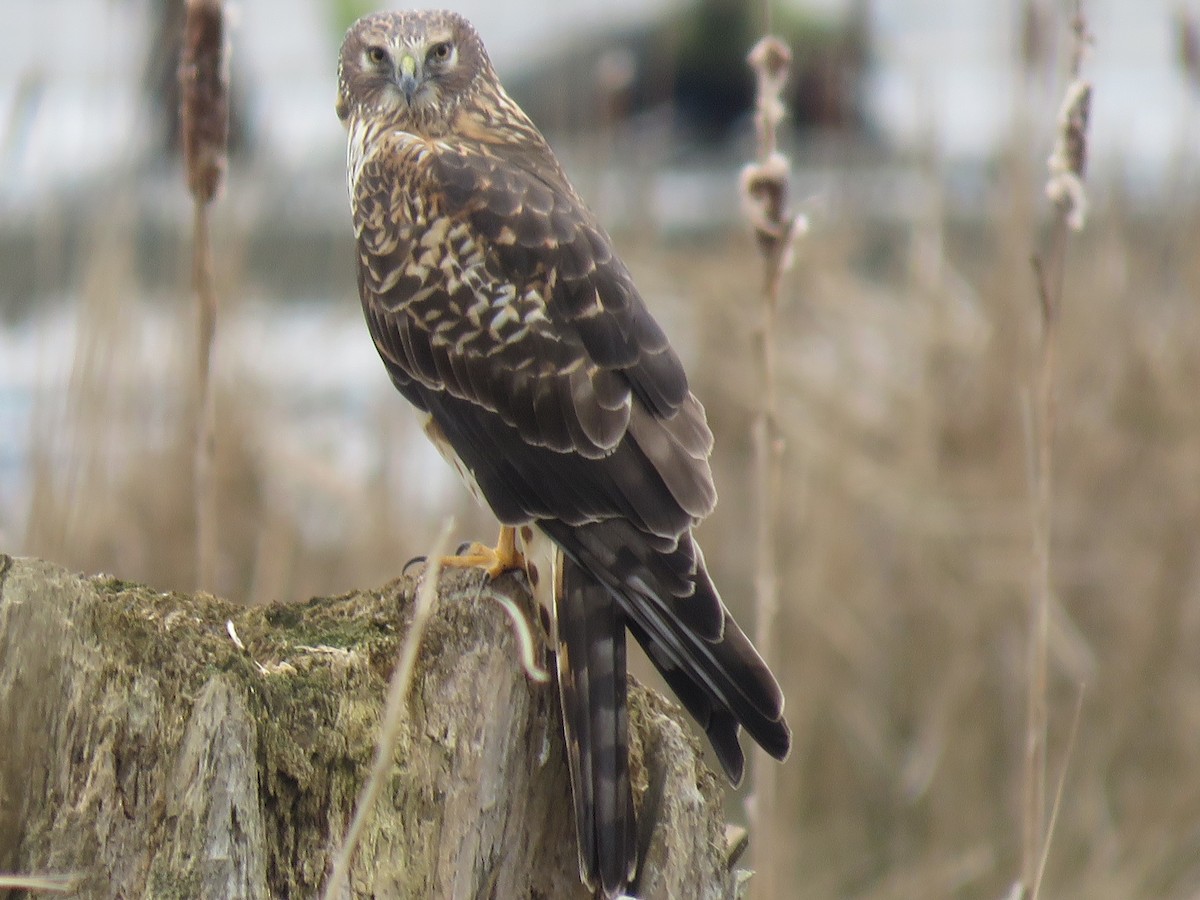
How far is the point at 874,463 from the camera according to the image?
18.0ft

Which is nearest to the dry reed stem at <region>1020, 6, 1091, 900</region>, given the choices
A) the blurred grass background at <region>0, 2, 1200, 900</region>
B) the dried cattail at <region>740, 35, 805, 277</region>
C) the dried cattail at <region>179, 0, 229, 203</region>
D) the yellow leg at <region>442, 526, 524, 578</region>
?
the dried cattail at <region>740, 35, 805, 277</region>

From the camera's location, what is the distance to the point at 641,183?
5305mm

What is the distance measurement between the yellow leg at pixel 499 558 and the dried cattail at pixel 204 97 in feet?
2.44

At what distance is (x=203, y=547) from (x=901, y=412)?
3.37m

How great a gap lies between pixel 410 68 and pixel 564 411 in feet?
3.67

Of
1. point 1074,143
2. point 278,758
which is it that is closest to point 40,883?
point 278,758

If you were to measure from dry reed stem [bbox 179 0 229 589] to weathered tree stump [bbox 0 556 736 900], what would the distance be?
59 cm

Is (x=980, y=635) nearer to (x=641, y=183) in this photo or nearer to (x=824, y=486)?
(x=824, y=486)

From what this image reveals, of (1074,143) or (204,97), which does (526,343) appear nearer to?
(204,97)

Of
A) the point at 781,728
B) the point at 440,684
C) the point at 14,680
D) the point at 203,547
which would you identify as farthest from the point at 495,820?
the point at 203,547

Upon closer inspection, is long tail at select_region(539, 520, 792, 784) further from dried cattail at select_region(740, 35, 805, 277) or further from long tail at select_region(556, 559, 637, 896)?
dried cattail at select_region(740, 35, 805, 277)

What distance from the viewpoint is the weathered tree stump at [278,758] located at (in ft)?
6.02

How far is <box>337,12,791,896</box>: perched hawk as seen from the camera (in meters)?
2.24

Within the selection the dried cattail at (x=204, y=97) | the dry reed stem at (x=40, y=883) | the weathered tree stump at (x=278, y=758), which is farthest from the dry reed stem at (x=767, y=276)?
the dry reed stem at (x=40, y=883)
